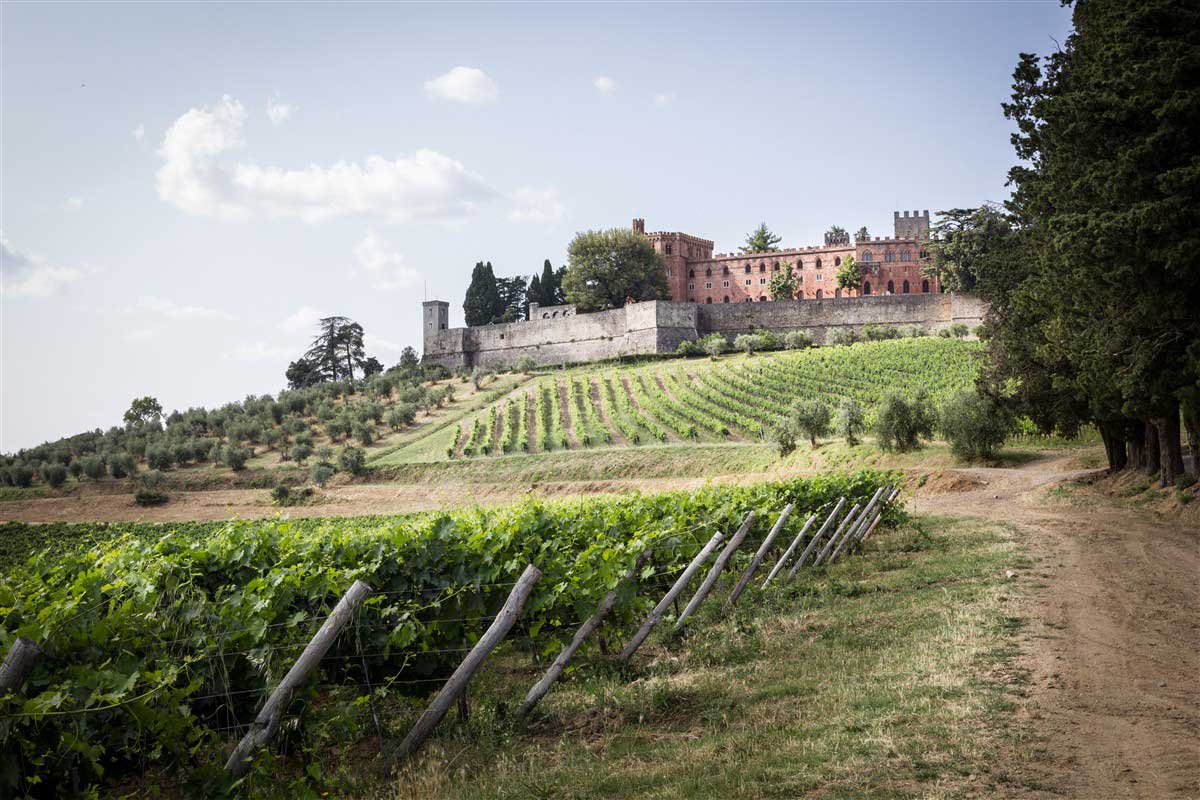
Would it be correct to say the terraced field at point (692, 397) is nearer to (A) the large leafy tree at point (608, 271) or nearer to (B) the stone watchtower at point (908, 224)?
(A) the large leafy tree at point (608, 271)

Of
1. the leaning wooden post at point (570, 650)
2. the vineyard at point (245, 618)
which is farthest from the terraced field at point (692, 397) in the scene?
the leaning wooden post at point (570, 650)

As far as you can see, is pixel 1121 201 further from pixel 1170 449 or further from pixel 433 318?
pixel 433 318

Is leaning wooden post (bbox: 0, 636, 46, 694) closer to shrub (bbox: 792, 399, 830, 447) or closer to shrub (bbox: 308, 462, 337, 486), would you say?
shrub (bbox: 792, 399, 830, 447)

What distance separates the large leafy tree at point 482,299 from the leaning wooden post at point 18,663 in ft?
314

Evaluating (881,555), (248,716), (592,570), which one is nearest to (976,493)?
(881,555)

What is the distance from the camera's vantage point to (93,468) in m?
54.5

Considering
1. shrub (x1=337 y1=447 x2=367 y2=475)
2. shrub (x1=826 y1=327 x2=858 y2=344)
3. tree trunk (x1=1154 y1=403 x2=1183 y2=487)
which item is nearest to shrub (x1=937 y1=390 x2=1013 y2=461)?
tree trunk (x1=1154 y1=403 x2=1183 y2=487)

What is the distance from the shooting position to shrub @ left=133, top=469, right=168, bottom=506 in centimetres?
4772

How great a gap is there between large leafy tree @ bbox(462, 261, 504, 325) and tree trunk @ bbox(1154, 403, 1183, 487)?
82.7 m

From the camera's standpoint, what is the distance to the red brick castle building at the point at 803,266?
9694 centimetres

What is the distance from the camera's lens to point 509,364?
8769 centimetres

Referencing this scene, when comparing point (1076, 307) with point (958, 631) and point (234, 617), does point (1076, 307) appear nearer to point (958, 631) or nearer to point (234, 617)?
point (958, 631)

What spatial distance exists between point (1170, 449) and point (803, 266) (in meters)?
82.8

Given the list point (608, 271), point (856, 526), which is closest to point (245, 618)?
point (856, 526)
